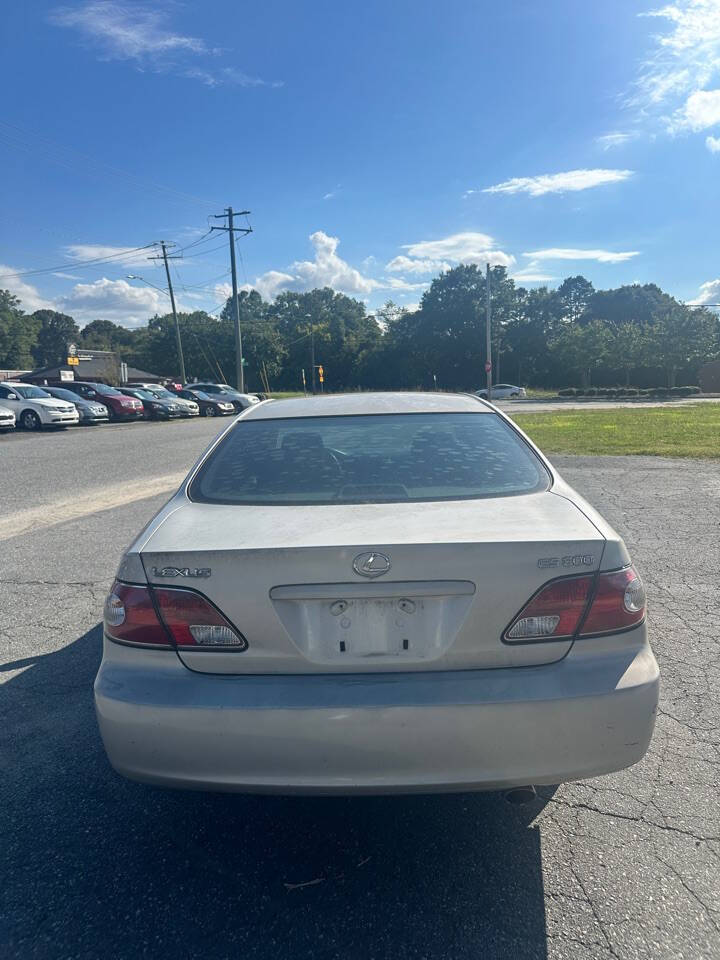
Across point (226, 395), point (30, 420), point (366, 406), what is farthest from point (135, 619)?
point (226, 395)

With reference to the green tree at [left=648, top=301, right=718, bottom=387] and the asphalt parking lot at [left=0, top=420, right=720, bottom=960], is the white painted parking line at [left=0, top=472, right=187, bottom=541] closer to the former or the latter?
the asphalt parking lot at [left=0, top=420, right=720, bottom=960]

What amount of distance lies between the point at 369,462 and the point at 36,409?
23.8 meters

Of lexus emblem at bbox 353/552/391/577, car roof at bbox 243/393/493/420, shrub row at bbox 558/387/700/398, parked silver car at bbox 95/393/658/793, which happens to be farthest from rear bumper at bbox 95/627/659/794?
shrub row at bbox 558/387/700/398

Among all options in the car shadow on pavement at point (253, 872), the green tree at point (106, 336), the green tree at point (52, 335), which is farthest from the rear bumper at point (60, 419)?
the green tree at point (52, 335)

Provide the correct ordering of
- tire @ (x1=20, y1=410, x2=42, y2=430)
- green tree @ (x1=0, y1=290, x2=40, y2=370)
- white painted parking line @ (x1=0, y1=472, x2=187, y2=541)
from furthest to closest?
1. green tree @ (x1=0, y1=290, x2=40, y2=370)
2. tire @ (x1=20, y1=410, x2=42, y2=430)
3. white painted parking line @ (x1=0, y1=472, x2=187, y2=541)

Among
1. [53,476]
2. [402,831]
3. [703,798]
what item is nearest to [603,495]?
[703,798]

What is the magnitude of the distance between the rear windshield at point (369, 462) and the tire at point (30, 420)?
23082mm

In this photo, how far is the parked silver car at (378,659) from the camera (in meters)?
2.04

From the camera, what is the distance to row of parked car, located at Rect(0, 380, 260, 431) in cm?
2386

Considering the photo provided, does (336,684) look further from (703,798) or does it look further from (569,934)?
(703,798)

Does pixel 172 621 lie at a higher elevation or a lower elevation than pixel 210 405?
higher

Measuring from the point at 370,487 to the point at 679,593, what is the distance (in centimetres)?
330

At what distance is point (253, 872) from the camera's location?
2289 millimetres

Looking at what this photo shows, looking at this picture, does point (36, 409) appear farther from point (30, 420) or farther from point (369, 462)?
point (369, 462)
